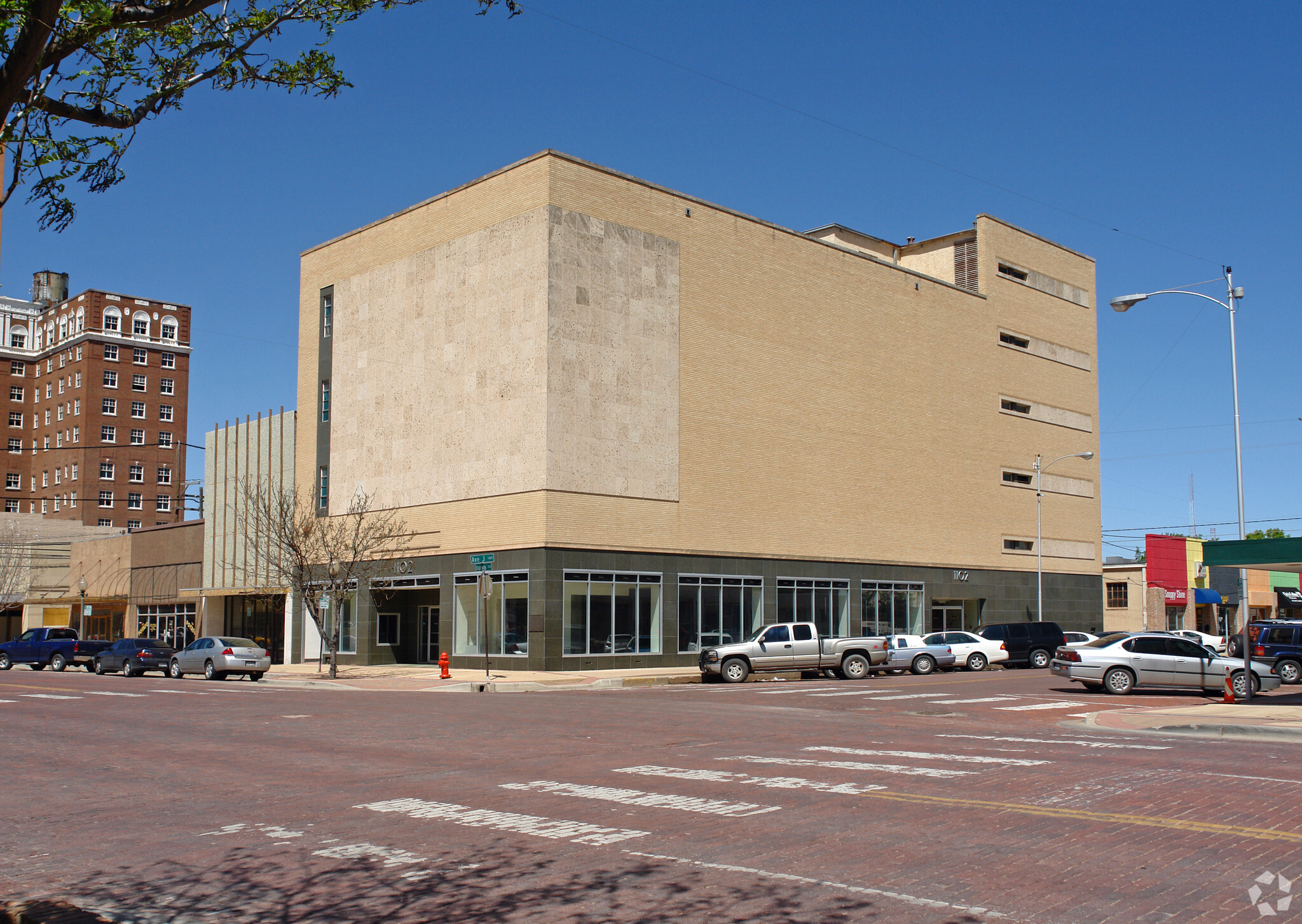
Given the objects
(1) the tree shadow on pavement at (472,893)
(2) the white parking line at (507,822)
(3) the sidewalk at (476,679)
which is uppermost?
(1) the tree shadow on pavement at (472,893)

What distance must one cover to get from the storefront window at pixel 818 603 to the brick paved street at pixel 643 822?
1108 inches

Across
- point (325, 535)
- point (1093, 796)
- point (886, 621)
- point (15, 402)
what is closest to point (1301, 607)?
point (886, 621)

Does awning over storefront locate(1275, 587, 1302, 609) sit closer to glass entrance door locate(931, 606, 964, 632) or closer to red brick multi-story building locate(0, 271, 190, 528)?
glass entrance door locate(931, 606, 964, 632)

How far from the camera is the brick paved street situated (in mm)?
7055

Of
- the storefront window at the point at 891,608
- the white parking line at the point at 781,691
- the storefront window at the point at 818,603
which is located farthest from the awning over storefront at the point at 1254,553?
the storefront window at the point at 891,608

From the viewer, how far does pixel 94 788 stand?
12000 mm

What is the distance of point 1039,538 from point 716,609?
1974 cm

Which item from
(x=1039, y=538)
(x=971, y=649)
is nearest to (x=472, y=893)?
(x=971, y=649)

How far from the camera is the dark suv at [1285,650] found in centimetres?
3447

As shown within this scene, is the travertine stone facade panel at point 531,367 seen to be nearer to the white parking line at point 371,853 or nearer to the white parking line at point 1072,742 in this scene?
the white parking line at point 1072,742

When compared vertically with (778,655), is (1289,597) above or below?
above

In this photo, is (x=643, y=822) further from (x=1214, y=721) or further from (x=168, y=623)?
(x=168, y=623)

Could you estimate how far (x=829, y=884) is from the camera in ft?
24.0

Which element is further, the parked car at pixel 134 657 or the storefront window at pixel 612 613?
the parked car at pixel 134 657
